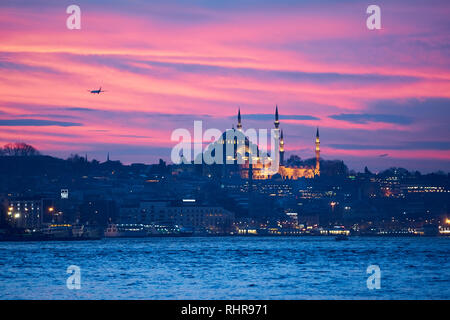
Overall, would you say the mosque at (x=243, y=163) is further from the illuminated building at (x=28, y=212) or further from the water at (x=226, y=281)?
the water at (x=226, y=281)

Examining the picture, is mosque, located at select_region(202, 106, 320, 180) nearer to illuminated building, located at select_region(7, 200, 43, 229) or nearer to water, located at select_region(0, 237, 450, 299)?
illuminated building, located at select_region(7, 200, 43, 229)

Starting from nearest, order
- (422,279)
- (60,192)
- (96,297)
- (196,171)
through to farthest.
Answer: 1. (96,297)
2. (422,279)
3. (60,192)
4. (196,171)

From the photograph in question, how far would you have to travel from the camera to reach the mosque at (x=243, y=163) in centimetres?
16612

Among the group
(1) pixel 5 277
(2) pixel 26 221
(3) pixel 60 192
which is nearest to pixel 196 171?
(3) pixel 60 192

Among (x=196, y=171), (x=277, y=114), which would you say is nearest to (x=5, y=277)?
(x=277, y=114)

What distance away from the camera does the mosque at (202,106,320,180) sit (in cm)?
16612

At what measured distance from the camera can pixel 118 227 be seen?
10300 cm

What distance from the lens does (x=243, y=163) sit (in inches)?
6796

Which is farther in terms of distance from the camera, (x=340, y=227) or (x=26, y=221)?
(x=340, y=227)

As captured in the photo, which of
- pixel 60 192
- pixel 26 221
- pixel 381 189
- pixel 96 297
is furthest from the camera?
pixel 381 189

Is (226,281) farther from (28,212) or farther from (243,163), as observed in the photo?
(243,163)

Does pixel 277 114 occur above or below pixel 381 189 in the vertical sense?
above

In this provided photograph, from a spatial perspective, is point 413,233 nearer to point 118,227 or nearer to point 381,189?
point 118,227
